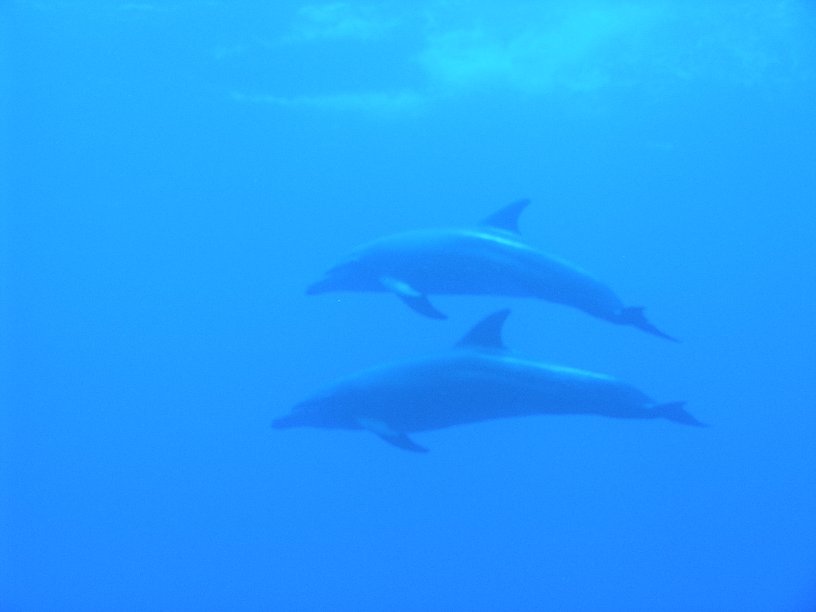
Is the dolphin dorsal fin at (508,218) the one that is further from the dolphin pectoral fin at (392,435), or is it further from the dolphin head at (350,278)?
the dolphin pectoral fin at (392,435)

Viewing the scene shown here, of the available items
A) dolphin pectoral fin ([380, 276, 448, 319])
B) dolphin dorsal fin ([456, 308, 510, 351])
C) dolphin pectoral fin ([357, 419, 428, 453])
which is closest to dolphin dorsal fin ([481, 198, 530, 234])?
dolphin pectoral fin ([380, 276, 448, 319])

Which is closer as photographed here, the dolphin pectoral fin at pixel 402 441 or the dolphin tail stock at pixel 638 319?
the dolphin pectoral fin at pixel 402 441

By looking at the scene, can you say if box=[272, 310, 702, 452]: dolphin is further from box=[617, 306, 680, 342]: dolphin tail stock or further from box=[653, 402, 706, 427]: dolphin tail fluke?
box=[617, 306, 680, 342]: dolphin tail stock

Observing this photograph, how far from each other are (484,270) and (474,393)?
144 cm

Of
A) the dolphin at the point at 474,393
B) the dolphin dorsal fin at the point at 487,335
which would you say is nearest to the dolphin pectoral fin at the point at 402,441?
the dolphin at the point at 474,393

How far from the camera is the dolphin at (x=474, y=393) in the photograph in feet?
25.8

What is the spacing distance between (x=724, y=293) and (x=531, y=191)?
7661 millimetres

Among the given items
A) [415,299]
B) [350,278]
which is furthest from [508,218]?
[350,278]

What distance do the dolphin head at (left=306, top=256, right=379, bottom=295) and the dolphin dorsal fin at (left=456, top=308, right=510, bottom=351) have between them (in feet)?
5.64

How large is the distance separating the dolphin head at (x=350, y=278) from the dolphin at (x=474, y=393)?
1373 millimetres

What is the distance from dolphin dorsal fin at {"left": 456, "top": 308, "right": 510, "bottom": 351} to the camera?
7973 millimetres

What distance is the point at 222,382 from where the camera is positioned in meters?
27.2

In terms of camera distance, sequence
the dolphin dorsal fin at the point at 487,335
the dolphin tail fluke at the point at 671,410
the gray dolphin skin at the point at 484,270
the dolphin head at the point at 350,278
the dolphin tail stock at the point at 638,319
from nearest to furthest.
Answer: the dolphin tail fluke at the point at 671,410, the dolphin dorsal fin at the point at 487,335, the dolphin tail stock at the point at 638,319, the gray dolphin skin at the point at 484,270, the dolphin head at the point at 350,278

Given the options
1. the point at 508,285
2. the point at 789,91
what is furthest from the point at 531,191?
the point at 508,285
